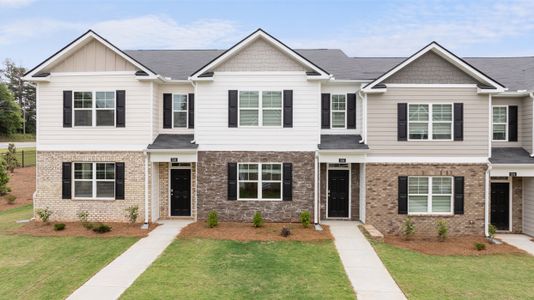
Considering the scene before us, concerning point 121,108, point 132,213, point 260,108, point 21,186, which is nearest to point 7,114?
point 21,186

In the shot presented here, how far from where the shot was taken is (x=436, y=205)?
1528 cm

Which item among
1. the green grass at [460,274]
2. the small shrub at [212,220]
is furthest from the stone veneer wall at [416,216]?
the small shrub at [212,220]

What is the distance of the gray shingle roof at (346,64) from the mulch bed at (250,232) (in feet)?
21.5

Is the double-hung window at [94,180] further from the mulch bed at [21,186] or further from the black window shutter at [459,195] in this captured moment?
the black window shutter at [459,195]

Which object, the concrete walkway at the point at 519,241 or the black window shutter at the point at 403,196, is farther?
the black window shutter at the point at 403,196

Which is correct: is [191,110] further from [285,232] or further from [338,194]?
[338,194]

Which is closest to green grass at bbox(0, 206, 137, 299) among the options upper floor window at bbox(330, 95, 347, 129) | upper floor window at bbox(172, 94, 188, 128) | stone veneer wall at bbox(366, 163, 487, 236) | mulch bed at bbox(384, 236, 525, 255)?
upper floor window at bbox(172, 94, 188, 128)

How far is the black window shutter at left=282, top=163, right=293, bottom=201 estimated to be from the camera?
50.9ft

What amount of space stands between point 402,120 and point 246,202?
283 inches

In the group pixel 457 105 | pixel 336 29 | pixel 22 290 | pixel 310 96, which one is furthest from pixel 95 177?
pixel 336 29

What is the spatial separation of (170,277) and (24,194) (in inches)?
706

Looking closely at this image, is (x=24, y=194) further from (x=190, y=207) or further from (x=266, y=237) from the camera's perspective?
(x=266, y=237)

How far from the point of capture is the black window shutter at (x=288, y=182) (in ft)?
50.9

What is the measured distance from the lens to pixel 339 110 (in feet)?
54.0
